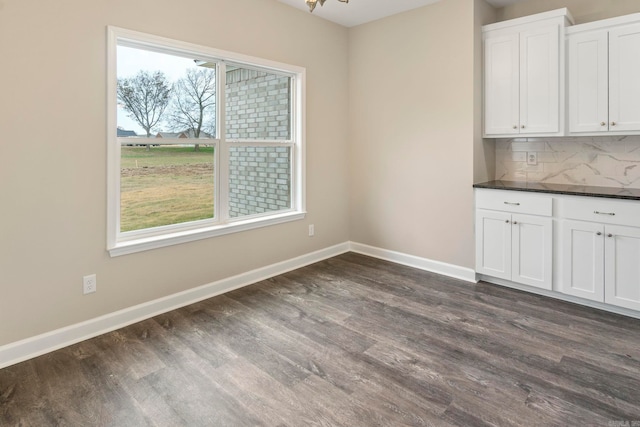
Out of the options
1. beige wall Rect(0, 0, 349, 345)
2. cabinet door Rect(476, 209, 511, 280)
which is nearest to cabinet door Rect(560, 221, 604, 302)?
cabinet door Rect(476, 209, 511, 280)

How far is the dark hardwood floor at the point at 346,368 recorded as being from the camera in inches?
73.2

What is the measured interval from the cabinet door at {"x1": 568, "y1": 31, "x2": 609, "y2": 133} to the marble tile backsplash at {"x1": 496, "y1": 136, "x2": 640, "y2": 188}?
0.31 m

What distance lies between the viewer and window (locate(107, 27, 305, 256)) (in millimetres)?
2807

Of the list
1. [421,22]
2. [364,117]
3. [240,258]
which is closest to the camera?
[240,258]

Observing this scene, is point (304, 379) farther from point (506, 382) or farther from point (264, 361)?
point (506, 382)

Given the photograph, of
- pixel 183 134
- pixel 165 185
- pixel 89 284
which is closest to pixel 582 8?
pixel 183 134

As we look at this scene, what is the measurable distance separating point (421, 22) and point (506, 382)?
3.35 m

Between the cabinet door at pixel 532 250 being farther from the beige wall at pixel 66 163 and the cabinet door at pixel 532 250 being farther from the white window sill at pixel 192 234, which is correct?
the beige wall at pixel 66 163

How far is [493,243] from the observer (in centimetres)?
354

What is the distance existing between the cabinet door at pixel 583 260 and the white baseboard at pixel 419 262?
80cm

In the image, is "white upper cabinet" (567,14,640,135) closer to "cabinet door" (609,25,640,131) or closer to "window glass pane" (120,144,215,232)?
"cabinet door" (609,25,640,131)

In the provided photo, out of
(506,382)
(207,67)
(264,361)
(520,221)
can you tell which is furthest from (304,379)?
(207,67)

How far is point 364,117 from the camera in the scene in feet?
14.7

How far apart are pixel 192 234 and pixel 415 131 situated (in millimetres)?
2474
